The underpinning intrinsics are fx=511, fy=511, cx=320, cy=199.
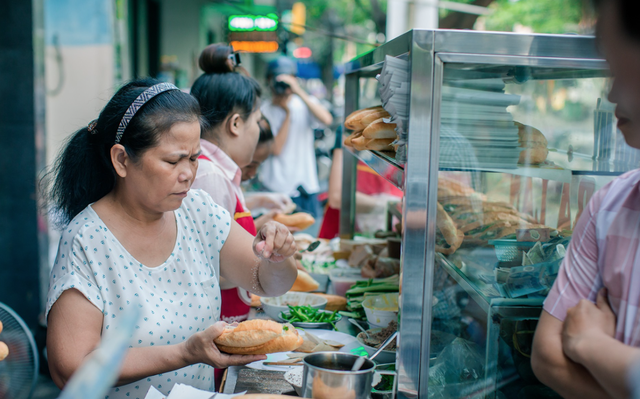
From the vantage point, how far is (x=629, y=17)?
3.50 feet

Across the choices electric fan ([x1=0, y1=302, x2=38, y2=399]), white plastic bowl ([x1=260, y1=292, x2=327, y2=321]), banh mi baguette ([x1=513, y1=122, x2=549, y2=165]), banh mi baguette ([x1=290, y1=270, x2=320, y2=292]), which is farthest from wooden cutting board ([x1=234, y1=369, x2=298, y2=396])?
electric fan ([x1=0, y1=302, x2=38, y2=399])

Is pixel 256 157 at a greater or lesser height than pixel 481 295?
greater

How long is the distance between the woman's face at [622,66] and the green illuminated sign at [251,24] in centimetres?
915

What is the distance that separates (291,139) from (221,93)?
13.3 ft

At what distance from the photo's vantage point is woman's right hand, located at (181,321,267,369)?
1572 mm

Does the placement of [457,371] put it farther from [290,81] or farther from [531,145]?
[290,81]

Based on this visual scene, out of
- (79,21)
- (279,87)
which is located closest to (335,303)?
(279,87)

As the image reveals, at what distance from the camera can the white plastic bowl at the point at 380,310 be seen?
93.4 inches

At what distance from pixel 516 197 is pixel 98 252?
1.51m

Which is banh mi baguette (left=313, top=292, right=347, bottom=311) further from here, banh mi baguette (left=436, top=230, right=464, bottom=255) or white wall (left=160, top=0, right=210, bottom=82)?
white wall (left=160, top=0, right=210, bottom=82)

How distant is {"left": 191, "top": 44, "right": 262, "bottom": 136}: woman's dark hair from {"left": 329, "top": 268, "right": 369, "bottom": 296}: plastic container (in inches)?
44.7

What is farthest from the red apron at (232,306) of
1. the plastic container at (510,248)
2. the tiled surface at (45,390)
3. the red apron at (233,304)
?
the tiled surface at (45,390)

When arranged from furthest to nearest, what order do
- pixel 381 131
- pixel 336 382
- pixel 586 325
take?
1. pixel 381 131
2. pixel 336 382
3. pixel 586 325

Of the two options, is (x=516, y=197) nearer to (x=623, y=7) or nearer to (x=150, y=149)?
(x=623, y=7)
